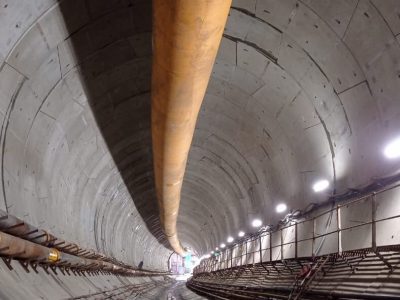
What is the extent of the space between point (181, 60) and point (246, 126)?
6.05m

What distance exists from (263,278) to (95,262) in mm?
4661

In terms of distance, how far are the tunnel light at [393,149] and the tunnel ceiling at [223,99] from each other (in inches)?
4.4

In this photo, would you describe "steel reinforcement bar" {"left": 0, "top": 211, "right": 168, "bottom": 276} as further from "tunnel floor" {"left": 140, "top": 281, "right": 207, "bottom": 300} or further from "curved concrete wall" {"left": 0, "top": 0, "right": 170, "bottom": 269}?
"tunnel floor" {"left": 140, "top": 281, "right": 207, "bottom": 300}

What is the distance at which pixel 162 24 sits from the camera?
16.9 feet

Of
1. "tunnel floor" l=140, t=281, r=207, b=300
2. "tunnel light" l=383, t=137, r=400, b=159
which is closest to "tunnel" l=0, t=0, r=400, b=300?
"tunnel light" l=383, t=137, r=400, b=159

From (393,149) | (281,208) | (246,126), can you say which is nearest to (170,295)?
(281,208)

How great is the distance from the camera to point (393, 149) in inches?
253

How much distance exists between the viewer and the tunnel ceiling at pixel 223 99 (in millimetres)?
6305

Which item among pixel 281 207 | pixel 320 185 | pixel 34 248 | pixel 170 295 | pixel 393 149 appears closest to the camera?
pixel 393 149

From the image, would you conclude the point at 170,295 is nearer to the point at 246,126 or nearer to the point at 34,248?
the point at 246,126

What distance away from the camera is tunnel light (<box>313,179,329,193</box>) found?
902 centimetres

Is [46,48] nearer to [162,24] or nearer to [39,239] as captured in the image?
[162,24]

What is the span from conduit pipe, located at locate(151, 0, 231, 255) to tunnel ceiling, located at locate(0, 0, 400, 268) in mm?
1476

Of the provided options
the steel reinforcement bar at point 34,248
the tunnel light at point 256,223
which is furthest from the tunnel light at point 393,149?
the tunnel light at point 256,223
